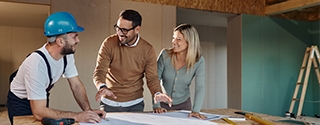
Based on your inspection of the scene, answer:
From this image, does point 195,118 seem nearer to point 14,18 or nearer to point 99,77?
point 99,77

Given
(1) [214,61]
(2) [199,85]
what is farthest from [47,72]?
(1) [214,61]

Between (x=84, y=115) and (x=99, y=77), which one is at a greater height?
(x=99, y=77)

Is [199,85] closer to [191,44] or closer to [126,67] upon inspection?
[191,44]

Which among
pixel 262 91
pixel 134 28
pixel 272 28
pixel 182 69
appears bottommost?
pixel 262 91

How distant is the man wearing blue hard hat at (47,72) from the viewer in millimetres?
1444

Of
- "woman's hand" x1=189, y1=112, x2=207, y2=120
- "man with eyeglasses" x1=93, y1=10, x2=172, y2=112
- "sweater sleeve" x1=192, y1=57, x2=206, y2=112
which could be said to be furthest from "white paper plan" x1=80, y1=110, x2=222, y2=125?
"man with eyeglasses" x1=93, y1=10, x2=172, y2=112

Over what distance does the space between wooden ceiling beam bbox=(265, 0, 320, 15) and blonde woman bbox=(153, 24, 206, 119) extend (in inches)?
132

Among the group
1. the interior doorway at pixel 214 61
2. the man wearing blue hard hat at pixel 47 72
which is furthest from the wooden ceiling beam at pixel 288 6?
the man wearing blue hard hat at pixel 47 72

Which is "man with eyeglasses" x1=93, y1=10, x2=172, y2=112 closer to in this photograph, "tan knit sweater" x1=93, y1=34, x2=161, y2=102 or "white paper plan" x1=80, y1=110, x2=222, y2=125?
"tan knit sweater" x1=93, y1=34, x2=161, y2=102

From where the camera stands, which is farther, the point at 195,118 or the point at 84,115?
the point at 195,118

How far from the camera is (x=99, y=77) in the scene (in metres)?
2.02

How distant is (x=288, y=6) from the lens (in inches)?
200

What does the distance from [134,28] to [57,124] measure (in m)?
0.95

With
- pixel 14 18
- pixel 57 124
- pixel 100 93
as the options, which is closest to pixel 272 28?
pixel 100 93
